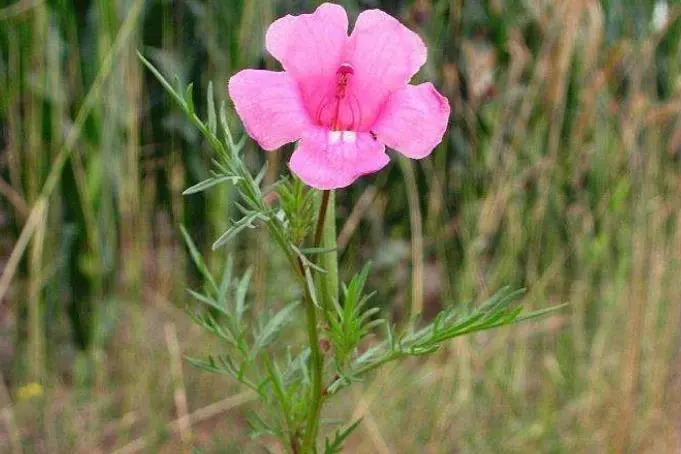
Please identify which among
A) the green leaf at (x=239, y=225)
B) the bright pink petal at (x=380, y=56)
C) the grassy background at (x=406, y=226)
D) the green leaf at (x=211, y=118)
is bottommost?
the grassy background at (x=406, y=226)

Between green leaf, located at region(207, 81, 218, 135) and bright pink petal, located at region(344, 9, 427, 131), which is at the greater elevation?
bright pink petal, located at region(344, 9, 427, 131)

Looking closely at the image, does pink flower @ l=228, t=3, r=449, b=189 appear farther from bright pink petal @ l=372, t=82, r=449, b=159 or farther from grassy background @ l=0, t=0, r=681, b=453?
grassy background @ l=0, t=0, r=681, b=453

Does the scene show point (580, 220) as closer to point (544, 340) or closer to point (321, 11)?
point (544, 340)

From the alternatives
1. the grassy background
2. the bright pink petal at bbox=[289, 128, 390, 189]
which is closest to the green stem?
the bright pink petal at bbox=[289, 128, 390, 189]

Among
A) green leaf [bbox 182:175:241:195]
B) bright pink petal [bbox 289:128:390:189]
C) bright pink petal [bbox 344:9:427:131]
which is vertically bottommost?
green leaf [bbox 182:175:241:195]

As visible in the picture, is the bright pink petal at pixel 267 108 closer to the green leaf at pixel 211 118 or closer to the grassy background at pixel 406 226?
the green leaf at pixel 211 118

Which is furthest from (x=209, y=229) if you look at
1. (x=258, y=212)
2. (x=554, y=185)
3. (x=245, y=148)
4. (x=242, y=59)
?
(x=258, y=212)

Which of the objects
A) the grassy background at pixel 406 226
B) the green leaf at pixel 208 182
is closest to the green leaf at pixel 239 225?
the green leaf at pixel 208 182
